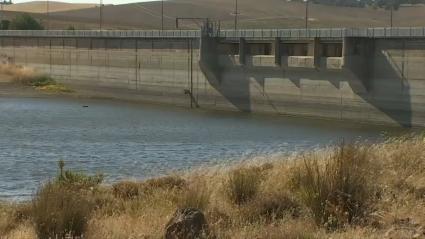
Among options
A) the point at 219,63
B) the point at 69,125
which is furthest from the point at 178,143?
the point at 219,63

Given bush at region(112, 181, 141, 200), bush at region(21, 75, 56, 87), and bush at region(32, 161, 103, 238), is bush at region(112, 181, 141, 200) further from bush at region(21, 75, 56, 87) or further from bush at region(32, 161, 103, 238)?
bush at region(21, 75, 56, 87)

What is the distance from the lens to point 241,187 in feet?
29.0

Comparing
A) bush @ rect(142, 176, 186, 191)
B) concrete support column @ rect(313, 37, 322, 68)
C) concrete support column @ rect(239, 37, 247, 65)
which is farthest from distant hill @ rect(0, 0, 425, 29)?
bush @ rect(142, 176, 186, 191)

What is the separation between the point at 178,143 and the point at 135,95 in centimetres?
2737

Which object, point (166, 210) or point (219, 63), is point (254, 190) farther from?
point (219, 63)

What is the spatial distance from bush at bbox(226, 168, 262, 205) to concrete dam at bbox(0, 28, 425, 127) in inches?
1158

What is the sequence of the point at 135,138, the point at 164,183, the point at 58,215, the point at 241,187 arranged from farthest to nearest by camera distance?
1. the point at 135,138
2. the point at 164,183
3. the point at 241,187
4. the point at 58,215

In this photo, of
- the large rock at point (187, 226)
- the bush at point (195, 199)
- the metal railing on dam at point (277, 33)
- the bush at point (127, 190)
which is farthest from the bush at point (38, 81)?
the large rock at point (187, 226)

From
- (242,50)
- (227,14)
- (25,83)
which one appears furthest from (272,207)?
(227,14)

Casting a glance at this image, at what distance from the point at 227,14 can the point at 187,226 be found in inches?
5291

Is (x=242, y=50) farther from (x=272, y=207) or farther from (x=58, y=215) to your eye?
(x=58, y=215)

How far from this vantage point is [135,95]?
56812 millimetres

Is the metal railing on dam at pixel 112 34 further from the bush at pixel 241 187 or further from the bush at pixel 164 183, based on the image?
the bush at pixel 241 187

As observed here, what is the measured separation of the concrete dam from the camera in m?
38.3
